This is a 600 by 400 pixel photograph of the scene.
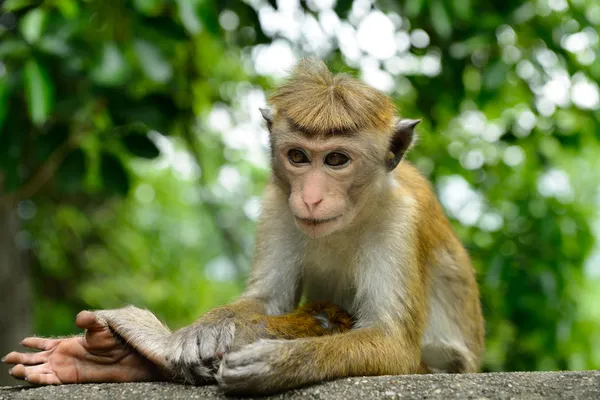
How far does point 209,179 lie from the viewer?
32.5 ft

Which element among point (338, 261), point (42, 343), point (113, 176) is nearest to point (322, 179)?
point (338, 261)

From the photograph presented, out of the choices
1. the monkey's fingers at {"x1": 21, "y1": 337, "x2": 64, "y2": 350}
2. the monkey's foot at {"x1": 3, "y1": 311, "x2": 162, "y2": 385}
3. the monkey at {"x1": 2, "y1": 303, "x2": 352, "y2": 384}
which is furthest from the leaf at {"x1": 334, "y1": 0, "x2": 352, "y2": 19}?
the monkey's fingers at {"x1": 21, "y1": 337, "x2": 64, "y2": 350}

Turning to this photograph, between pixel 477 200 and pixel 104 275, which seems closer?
pixel 477 200

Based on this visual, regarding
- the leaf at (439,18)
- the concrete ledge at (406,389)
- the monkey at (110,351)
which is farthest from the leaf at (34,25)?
the leaf at (439,18)

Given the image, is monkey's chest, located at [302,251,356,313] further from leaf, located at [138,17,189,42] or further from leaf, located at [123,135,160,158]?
leaf, located at [138,17,189,42]

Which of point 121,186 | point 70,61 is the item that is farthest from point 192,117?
point 70,61

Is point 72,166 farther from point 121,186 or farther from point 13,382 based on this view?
point 13,382

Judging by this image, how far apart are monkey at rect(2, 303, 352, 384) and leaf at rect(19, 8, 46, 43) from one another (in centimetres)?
183

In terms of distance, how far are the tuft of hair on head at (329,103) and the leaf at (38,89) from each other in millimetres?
1432

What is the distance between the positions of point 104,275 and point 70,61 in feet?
19.4

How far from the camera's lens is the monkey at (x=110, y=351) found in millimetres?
4285

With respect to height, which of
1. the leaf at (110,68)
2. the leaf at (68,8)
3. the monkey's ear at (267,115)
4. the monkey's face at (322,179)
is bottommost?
the monkey's face at (322,179)

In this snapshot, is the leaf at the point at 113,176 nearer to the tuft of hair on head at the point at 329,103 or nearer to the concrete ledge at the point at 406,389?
the tuft of hair on head at the point at 329,103

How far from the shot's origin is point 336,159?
181 inches
